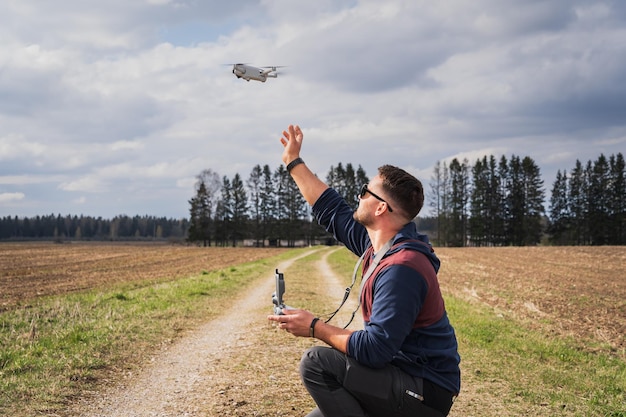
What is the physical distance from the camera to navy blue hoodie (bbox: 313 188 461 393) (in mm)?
3183

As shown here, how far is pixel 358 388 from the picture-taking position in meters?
3.42

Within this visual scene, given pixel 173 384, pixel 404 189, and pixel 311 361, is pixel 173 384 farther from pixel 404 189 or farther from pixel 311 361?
pixel 404 189

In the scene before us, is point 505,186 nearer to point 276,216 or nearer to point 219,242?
point 276,216


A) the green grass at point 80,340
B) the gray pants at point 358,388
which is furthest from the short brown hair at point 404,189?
the green grass at point 80,340

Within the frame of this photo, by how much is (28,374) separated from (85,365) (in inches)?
32.0

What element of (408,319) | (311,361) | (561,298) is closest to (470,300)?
(561,298)

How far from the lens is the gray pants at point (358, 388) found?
3371 millimetres

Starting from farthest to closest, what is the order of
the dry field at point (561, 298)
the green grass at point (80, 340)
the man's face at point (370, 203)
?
the dry field at point (561, 298) < the green grass at point (80, 340) < the man's face at point (370, 203)

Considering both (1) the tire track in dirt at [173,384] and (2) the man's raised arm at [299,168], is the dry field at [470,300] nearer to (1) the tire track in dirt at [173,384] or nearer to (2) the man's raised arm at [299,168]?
(1) the tire track in dirt at [173,384]

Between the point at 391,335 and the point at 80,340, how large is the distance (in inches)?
338

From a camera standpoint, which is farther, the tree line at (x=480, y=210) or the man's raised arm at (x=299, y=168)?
the tree line at (x=480, y=210)

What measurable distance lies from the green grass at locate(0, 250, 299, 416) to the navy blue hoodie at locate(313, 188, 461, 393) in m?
4.86

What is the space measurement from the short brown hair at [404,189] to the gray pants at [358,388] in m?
1.08

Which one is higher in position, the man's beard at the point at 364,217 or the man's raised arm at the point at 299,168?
the man's raised arm at the point at 299,168
